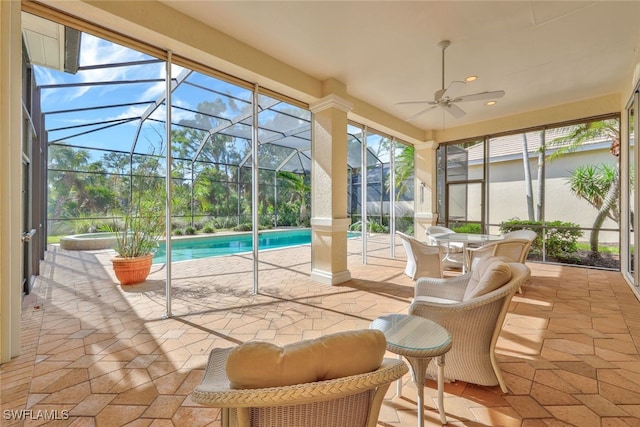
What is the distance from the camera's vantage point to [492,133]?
21.6ft

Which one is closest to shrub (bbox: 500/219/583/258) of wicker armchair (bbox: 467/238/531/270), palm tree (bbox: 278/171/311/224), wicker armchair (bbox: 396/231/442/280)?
wicker armchair (bbox: 467/238/531/270)

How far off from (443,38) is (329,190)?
251 centimetres

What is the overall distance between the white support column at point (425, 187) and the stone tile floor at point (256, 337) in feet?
9.72

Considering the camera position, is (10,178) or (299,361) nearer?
(299,361)

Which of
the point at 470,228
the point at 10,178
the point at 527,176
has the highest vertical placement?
the point at 527,176

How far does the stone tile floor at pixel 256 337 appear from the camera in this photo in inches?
66.0

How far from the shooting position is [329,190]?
4496mm

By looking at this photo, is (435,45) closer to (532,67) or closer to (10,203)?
(532,67)

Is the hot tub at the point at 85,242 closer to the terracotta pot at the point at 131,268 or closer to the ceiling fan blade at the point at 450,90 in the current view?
the terracotta pot at the point at 131,268

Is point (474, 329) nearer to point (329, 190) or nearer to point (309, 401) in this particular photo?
point (309, 401)

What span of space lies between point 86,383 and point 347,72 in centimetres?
459

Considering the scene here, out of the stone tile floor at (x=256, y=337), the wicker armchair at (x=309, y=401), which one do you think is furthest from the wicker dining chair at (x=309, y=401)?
the stone tile floor at (x=256, y=337)

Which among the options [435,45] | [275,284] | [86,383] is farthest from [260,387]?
[435,45]

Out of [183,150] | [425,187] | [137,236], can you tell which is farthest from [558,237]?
[183,150]
